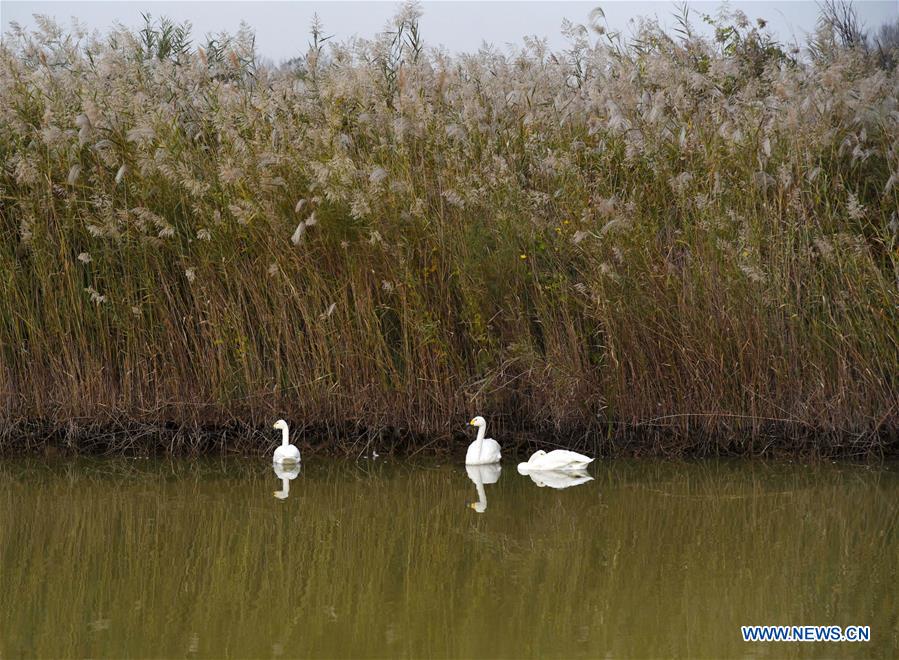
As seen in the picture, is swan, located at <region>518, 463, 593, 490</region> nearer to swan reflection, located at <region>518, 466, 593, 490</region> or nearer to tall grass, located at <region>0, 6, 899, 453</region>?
Answer: swan reflection, located at <region>518, 466, 593, 490</region>

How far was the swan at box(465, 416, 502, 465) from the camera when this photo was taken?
199 inches

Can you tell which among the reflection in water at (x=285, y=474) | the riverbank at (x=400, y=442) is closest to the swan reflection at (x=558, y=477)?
the riverbank at (x=400, y=442)

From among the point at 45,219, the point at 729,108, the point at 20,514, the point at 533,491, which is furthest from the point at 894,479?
the point at 45,219

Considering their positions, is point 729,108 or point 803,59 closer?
point 729,108

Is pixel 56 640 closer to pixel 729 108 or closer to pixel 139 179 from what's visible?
pixel 139 179

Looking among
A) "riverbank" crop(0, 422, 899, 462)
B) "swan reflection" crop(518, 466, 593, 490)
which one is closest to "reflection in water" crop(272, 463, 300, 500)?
"riverbank" crop(0, 422, 899, 462)

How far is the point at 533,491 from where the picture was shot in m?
4.67

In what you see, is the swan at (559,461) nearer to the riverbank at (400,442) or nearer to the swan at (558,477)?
the swan at (558,477)

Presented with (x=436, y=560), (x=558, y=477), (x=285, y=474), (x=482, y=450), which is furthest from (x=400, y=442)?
(x=436, y=560)

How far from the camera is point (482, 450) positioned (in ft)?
16.6

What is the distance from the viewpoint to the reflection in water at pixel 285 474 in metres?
4.69

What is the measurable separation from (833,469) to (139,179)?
3494mm

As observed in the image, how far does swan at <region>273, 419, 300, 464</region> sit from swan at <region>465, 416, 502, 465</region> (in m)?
0.80

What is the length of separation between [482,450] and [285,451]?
3.00 feet
